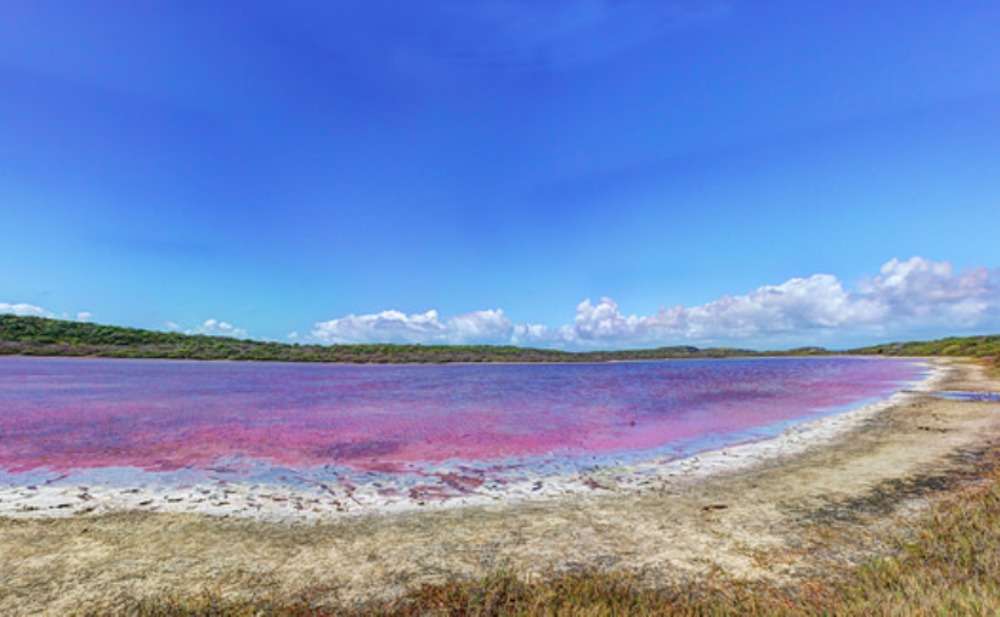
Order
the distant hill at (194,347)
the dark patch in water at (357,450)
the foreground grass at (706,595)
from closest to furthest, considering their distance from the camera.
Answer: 1. the foreground grass at (706,595)
2. the dark patch in water at (357,450)
3. the distant hill at (194,347)

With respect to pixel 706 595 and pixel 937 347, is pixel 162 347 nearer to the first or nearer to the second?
pixel 706 595

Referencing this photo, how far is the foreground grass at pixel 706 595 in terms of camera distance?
3.76 meters

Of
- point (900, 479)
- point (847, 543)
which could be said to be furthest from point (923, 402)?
point (847, 543)

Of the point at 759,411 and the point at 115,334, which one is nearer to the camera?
the point at 759,411

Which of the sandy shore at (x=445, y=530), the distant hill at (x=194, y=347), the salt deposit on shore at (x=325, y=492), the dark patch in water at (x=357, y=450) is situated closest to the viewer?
the sandy shore at (x=445, y=530)

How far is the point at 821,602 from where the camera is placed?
400 cm

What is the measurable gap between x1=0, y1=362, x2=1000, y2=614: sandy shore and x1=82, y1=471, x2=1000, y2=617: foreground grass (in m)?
0.29

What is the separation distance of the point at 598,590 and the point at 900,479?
283 inches

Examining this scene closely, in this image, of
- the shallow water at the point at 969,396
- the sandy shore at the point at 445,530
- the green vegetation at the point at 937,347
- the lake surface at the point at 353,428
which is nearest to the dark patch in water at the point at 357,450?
the lake surface at the point at 353,428

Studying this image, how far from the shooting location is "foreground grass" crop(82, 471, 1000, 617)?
3758 millimetres

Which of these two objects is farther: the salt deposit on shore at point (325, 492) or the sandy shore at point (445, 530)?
the salt deposit on shore at point (325, 492)

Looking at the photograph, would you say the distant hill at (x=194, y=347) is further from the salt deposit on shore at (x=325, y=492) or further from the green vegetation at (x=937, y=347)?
the salt deposit on shore at (x=325, y=492)

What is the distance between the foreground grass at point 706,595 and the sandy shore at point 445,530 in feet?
0.96

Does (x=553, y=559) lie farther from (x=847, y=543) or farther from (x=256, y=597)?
(x=847, y=543)
